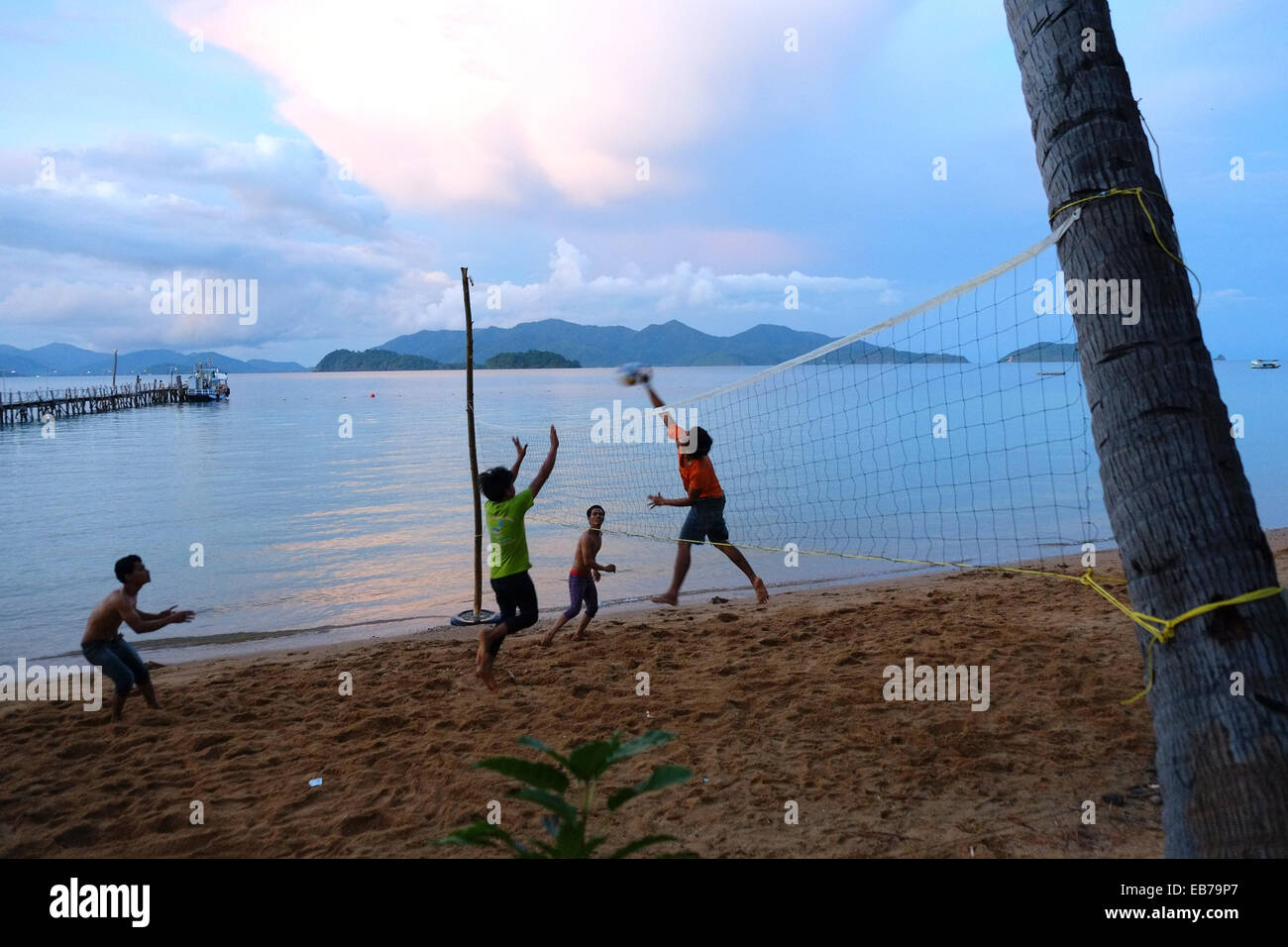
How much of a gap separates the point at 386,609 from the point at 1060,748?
28.3ft

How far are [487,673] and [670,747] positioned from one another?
1.87m

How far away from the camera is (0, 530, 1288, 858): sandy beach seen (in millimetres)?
3822

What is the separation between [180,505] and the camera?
20.5 metres

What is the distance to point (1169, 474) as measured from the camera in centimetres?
253

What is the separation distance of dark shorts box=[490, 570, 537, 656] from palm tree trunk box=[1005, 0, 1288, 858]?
416 centimetres

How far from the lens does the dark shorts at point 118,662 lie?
18.9 feet

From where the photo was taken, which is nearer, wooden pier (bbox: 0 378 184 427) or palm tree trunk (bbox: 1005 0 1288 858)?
palm tree trunk (bbox: 1005 0 1288 858)

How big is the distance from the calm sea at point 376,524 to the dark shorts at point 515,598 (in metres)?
3.14

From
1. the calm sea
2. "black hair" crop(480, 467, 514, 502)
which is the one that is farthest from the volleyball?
"black hair" crop(480, 467, 514, 502)

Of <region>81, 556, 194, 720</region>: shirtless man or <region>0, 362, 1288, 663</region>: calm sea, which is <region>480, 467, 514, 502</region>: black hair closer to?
<region>81, 556, 194, 720</region>: shirtless man

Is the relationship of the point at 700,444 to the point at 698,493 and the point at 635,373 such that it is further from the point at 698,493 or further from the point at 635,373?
the point at 635,373

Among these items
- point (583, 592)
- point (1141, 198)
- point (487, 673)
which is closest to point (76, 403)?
point (583, 592)

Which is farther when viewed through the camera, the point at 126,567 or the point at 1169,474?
the point at 126,567
